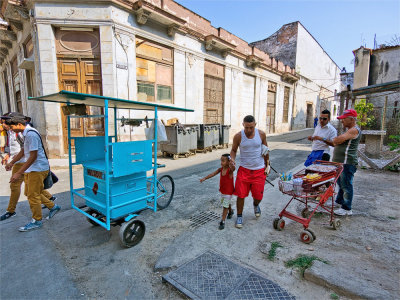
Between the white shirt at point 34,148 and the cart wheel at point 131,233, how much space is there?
1818mm

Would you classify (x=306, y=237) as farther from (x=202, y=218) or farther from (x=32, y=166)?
(x=32, y=166)

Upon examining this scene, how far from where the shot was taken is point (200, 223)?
3.80 m

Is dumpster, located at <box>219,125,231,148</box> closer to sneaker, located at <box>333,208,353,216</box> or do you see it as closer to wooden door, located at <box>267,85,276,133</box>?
sneaker, located at <box>333,208,353,216</box>

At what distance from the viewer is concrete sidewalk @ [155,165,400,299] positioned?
2.36m

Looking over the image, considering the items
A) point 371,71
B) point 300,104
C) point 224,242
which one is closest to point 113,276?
point 224,242

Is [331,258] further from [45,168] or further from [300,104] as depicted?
[300,104]

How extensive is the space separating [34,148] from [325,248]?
15.1 feet

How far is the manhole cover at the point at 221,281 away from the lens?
2.24 m

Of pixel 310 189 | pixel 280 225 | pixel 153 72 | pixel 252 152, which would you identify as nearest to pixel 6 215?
pixel 252 152

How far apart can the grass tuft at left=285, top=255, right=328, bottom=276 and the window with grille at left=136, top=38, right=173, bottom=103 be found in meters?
9.34

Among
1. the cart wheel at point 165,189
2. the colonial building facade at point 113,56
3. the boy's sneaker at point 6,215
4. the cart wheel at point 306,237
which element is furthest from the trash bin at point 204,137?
the cart wheel at point 306,237

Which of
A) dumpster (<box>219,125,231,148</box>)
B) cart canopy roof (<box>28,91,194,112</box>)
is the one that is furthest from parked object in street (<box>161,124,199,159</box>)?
cart canopy roof (<box>28,91,194,112</box>)

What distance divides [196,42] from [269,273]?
12922mm

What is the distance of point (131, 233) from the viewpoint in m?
3.12
